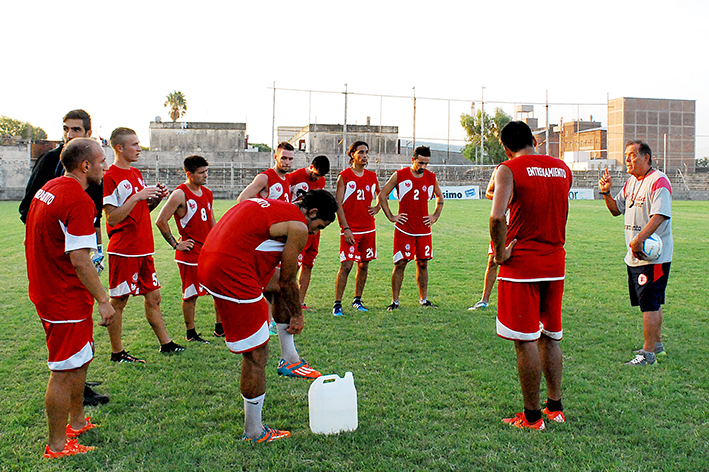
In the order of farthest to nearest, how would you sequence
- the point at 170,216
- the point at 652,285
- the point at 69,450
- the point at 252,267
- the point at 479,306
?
the point at 479,306, the point at 170,216, the point at 652,285, the point at 252,267, the point at 69,450

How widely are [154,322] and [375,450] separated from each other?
3212 millimetres

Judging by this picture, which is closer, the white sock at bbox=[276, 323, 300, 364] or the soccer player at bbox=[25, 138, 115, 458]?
the soccer player at bbox=[25, 138, 115, 458]

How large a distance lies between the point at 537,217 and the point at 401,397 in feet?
6.09

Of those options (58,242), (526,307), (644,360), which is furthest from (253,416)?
(644,360)

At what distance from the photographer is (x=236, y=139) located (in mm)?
53938

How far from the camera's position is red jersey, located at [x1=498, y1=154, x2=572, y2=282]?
398 centimetres

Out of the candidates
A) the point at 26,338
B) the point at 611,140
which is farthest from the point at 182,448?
the point at 611,140

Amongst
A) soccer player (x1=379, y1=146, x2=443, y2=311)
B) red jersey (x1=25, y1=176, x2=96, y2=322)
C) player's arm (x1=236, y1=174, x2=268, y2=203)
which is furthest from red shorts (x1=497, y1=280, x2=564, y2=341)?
soccer player (x1=379, y1=146, x2=443, y2=311)

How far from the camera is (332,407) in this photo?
389cm

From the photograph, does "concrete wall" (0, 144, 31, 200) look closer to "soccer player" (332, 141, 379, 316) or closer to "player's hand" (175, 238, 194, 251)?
"soccer player" (332, 141, 379, 316)

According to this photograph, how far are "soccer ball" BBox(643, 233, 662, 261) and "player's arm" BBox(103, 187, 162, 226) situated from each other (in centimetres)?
471

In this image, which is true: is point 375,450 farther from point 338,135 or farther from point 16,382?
point 338,135

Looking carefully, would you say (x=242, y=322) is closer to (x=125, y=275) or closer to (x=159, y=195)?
(x=159, y=195)

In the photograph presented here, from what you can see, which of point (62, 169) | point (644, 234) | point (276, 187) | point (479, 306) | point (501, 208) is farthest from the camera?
point (479, 306)
